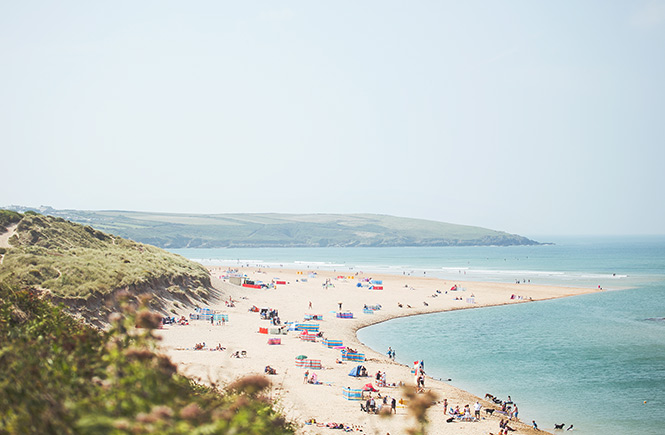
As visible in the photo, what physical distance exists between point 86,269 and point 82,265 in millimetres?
938

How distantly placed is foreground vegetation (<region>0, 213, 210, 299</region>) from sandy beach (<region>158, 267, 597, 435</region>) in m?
3.18

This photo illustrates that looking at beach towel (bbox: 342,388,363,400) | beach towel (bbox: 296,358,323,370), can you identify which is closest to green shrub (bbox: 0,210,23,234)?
beach towel (bbox: 296,358,323,370)

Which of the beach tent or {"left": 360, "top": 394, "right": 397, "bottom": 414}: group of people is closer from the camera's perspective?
{"left": 360, "top": 394, "right": 397, "bottom": 414}: group of people

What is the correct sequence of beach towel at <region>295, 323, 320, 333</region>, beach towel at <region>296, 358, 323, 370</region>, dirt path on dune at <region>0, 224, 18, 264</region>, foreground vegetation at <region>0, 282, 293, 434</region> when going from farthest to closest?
dirt path on dune at <region>0, 224, 18, 264</region>, beach towel at <region>295, 323, 320, 333</region>, beach towel at <region>296, 358, 323, 370</region>, foreground vegetation at <region>0, 282, 293, 434</region>

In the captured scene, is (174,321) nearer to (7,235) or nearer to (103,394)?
(7,235)

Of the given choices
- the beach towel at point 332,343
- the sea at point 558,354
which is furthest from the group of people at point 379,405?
the beach towel at point 332,343

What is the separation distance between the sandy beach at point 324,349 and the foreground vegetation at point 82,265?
10.4ft

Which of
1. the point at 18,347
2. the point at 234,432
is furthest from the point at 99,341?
the point at 234,432

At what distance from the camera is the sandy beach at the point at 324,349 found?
19545 millimetres

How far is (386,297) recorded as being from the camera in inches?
2261

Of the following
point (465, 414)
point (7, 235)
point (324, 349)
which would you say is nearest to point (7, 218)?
point (7, 235)

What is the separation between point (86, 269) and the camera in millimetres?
33938

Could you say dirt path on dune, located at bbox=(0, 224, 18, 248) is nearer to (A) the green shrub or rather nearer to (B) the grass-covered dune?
(B) the grass-covered dune

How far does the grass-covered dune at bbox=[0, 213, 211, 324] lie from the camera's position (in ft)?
99.9
